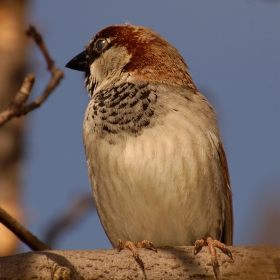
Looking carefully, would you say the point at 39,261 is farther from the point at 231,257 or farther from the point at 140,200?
the point at 140,200

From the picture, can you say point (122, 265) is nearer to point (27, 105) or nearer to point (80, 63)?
point (27, 105)

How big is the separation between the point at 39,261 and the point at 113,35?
262 centimetres

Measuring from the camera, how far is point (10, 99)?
18.9 feet

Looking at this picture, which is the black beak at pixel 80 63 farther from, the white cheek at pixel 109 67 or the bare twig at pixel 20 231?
the bare twig at pixel 20 231

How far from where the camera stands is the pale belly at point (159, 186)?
3.71m

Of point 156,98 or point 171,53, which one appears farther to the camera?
point 171,53

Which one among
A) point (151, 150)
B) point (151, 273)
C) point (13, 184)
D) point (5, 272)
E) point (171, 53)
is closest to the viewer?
point (5, 272)

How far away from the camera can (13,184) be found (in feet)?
18.2

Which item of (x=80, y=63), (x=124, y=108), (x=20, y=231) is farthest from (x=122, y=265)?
(x=80, y=63)

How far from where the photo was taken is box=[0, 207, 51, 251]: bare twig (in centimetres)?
329

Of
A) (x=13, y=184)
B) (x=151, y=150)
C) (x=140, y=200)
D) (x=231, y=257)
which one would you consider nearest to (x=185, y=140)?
(x=151, y=150)

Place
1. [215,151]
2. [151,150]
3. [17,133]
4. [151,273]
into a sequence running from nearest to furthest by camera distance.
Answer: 1. [151,273]
2. [151,150]
3. [215,151]
4. [17,133]

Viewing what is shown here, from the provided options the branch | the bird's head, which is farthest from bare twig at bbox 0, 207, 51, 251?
the bird's head

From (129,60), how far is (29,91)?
107cm
